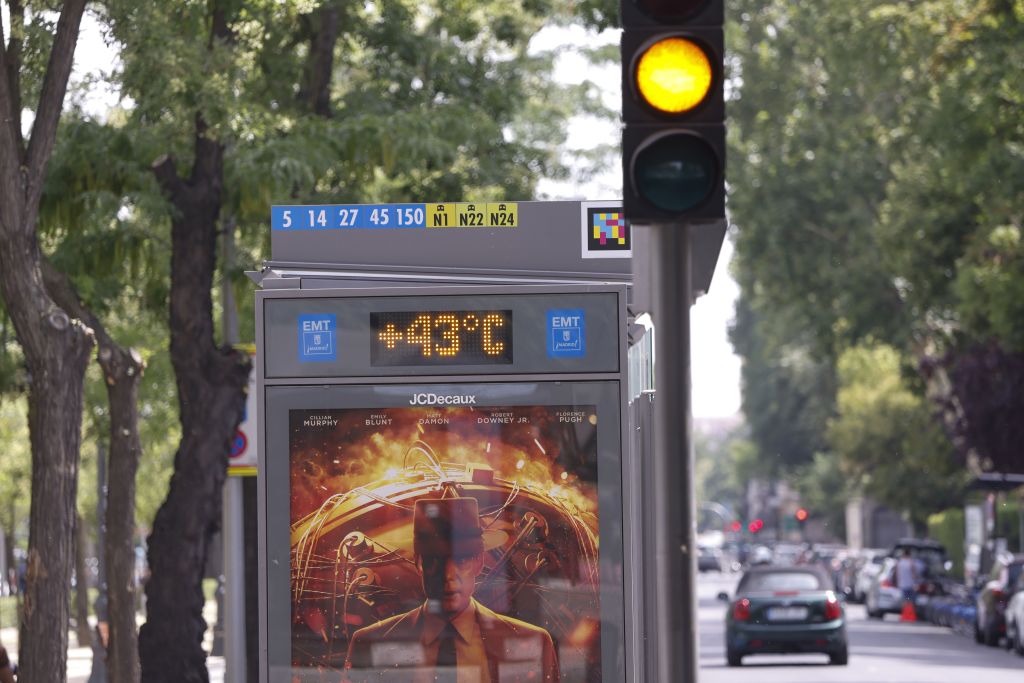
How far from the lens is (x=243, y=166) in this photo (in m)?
17.4

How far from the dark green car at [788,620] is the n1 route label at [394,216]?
69.9 ft

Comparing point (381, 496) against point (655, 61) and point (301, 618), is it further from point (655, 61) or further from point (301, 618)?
point (655, 61)

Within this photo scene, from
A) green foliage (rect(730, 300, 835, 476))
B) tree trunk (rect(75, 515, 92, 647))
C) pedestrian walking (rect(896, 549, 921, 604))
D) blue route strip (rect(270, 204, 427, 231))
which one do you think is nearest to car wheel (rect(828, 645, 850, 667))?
tree trunk (rect(75, 515, 92, 647))

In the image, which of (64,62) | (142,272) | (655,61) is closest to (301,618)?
(655,61)

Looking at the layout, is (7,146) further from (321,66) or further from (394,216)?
(321,66)

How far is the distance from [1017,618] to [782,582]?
497 centimetres

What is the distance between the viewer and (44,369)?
13.0 m

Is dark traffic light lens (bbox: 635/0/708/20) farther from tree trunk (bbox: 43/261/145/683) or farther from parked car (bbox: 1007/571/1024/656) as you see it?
parked car (bbox: 1007/571/1024/656)

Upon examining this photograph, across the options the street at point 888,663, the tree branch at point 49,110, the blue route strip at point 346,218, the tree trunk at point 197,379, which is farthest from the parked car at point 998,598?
the blue route strip at point 346,218

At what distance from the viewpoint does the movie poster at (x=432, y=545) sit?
27.7ft

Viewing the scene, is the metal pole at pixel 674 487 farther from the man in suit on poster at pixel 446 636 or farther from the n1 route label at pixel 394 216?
the n1 route label at pixel 394 216

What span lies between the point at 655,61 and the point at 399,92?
16.6m

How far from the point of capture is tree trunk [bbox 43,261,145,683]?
16719 millimetres

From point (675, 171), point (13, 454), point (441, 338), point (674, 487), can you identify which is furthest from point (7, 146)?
point (13, 454)
